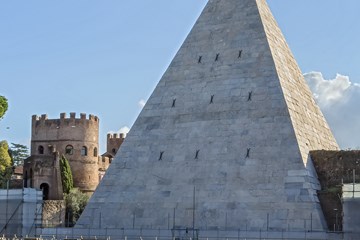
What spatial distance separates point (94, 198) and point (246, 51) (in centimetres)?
968

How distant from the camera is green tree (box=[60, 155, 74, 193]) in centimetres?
5936

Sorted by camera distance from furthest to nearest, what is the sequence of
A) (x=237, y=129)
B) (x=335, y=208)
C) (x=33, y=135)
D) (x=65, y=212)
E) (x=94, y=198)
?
(x=33, y=135) → (x=65, y=212) → (x=94, y=198) → (x=237, y=129) → (x=335, y=208)

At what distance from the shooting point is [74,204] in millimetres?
56469

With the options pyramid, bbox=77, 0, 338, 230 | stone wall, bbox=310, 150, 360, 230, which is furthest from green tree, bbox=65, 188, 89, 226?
stone wall, bbox=310, 150, 360, 230

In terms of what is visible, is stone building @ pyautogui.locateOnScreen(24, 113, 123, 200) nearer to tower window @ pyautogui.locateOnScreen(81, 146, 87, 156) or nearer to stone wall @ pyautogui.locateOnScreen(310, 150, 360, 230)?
tower window @ pyautogui.locateOnScreen(81, 146, 87, 156)

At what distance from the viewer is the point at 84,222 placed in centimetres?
3409

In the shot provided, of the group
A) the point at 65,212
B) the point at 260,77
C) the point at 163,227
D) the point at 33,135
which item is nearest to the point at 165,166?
the point at 163,227

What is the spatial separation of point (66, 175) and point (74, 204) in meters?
4.02

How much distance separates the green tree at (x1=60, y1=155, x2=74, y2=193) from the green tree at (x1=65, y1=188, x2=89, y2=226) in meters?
0.68

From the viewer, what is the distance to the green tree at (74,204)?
5576 cm

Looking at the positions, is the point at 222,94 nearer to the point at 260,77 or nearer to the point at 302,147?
the point at 260,77

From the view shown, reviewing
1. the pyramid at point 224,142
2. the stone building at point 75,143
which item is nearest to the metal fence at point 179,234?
the pyramid at point 224,142

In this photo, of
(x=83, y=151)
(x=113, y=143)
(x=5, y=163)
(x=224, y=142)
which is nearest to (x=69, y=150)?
(x=83, y=151)

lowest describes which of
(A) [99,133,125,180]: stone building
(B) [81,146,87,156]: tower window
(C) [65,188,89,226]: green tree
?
(C) [65,188,89,226]: green tree
